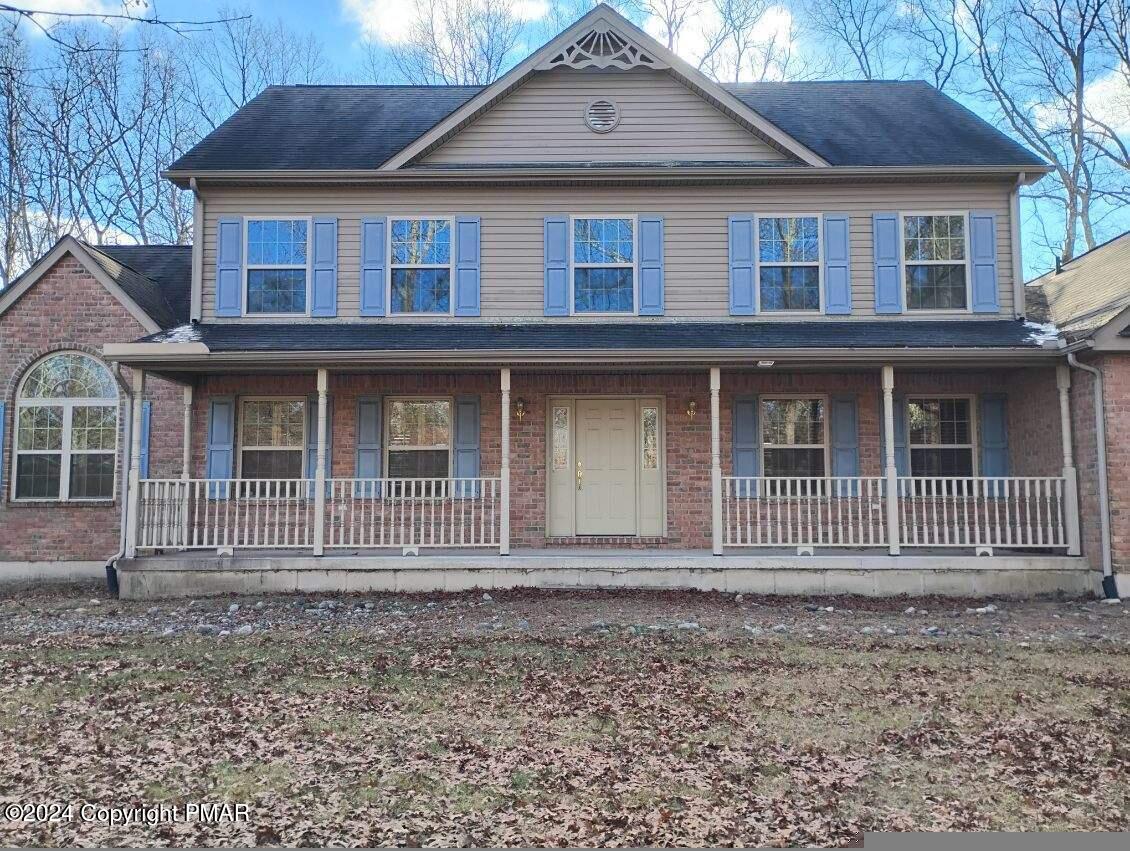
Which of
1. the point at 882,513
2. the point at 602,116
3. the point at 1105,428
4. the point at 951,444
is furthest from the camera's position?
the point at 602,116

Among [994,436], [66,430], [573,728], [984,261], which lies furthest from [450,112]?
[573,728]

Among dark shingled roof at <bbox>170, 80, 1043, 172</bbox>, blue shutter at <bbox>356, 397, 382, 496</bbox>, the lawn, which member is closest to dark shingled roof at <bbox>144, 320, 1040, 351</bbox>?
blue shutter at <bbox>356, 397, 382, 496</bbox>

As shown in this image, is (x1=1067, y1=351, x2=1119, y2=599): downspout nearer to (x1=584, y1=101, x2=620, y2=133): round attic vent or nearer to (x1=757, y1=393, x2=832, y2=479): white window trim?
(x1=757, y1=393, x2=832, y2=479): white window trim

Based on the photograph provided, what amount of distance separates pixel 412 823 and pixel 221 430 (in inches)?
325

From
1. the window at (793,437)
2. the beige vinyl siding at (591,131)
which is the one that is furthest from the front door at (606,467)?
the beige vinyl siding at (591,131)

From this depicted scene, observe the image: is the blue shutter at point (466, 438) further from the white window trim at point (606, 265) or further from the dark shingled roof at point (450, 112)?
the dark shingled roof at point (450, 112)

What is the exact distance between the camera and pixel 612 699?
527cm

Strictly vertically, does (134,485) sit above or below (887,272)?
below

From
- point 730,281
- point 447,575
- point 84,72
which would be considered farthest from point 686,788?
point 84,72

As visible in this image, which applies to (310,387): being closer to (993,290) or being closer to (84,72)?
(993,290)

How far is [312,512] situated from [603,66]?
736cm

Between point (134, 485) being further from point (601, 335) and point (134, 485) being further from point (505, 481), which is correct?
point (601, 335)

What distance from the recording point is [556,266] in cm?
A: 1077

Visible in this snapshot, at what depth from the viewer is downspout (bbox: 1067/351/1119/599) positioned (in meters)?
Answer: 8.66
